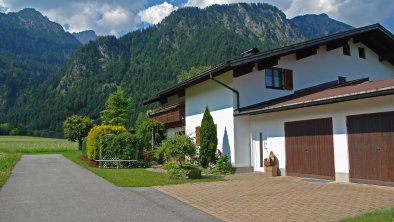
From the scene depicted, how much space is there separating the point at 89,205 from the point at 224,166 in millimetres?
9233

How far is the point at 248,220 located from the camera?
760cm

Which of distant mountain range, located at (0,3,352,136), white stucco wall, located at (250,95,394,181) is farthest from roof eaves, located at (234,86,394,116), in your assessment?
distant mountain range, located at (0,3,352,136)

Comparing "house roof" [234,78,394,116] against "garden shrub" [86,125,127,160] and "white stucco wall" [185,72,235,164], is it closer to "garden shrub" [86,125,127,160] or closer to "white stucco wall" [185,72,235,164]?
"white stucco wall" [185,72,235,164]

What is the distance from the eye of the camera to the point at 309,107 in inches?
587

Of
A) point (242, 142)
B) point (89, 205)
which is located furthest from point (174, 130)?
point (89, 205)

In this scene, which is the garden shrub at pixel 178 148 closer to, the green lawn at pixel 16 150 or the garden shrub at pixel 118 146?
the garden shrub at pixel 118 146

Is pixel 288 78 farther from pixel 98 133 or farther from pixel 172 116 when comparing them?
pixel 98 133

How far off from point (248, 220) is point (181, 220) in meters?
1.38

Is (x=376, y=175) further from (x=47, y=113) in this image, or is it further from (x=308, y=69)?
(x=47, y=113)

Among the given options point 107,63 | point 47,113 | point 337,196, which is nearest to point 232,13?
point 107,63

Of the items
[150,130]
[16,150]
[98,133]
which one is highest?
[150,130]

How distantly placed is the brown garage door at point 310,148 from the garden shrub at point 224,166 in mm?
2922

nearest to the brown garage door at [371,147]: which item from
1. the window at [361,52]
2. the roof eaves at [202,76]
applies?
the roof eaves at [202,76]

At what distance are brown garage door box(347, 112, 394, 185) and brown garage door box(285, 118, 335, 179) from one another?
1.00 meters
